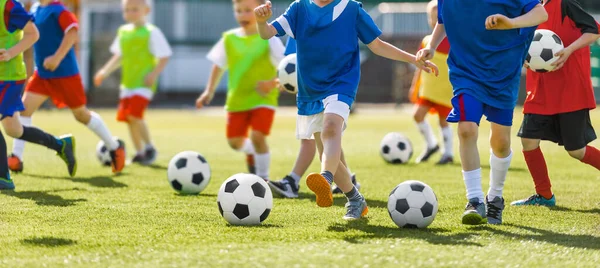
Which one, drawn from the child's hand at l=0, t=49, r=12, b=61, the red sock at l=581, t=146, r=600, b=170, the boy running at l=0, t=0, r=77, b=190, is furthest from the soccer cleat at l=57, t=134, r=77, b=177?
the red sock at l=581, t=146, r=600, b=170

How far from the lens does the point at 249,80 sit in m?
8.28

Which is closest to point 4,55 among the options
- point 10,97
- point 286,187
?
point 10,97

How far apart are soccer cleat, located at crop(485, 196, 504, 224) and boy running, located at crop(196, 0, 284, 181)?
9.96 ft

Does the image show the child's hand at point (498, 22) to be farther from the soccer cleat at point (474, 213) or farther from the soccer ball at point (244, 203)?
the soccer ball at point (244, 203)

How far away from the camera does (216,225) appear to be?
17.3 feet

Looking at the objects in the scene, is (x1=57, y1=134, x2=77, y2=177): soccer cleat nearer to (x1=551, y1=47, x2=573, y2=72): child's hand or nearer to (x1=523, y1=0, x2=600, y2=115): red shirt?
(x1=523, y1=0, x2=600, y2=115): red shirt

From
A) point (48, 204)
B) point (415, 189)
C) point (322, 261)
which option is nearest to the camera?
point (322, 261)

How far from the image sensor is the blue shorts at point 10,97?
282 inches

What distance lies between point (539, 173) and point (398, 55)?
172 centimetres

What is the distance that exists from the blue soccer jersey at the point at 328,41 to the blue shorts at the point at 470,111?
0.70 meters

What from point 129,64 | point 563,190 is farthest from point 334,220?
point 129,64

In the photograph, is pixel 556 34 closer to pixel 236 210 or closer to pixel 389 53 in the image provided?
pixel 389 53

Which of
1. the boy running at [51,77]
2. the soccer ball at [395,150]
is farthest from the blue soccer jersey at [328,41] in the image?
the soccer ball at [395,150]

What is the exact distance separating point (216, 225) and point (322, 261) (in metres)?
1.40
